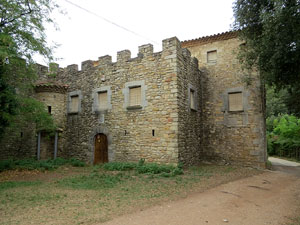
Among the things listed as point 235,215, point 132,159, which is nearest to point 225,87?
point 132,159

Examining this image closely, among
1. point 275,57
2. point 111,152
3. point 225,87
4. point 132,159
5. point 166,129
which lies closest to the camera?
point 275,57

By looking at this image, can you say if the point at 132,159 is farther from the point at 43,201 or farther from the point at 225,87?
the point at 225,87

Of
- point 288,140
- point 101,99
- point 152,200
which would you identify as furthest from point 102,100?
point 288,140

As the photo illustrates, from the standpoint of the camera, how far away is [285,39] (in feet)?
→ 20.5

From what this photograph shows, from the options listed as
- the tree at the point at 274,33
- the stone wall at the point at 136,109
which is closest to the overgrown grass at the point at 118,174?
the stone wall at the point at 136,109

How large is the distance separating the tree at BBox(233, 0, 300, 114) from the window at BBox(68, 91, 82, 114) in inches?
343

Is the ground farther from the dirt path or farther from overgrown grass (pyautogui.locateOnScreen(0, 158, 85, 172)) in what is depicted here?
overgrown grass (pyautogui.locateOnScreen(0, 158, 85, 172))

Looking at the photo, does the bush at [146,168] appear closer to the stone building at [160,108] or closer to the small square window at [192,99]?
the stone building at [160,108]

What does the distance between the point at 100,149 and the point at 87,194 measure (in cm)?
561

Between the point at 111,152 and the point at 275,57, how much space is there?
7883mm

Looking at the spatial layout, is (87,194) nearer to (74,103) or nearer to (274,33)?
(274,33)

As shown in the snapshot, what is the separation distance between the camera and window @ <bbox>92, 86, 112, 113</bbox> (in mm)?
11156

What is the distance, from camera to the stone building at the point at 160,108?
9.42 m

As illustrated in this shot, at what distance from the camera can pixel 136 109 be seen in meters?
10.1
